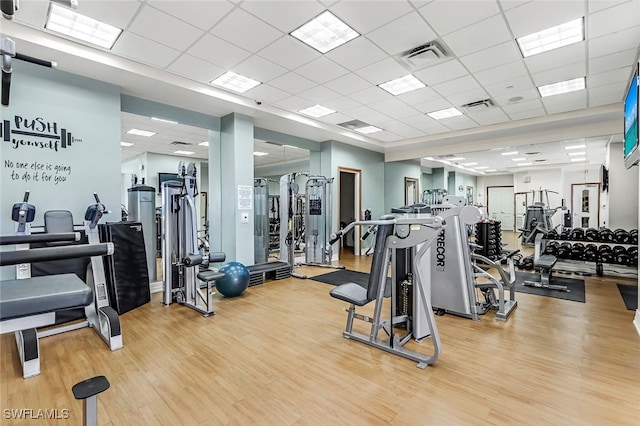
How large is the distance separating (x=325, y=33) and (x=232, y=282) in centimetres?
326

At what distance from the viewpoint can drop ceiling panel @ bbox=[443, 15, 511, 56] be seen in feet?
9.98

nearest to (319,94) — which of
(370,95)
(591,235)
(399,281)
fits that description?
(370,95)

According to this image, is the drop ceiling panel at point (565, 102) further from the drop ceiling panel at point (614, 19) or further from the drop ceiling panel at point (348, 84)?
the drop ceiling panel at point (348, 84)

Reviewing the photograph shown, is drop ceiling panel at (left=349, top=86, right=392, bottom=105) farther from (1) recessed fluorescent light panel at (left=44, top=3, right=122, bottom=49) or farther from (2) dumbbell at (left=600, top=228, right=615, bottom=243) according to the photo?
(2) dumbbell at (left=600, top=228, right=615, bottom=243)

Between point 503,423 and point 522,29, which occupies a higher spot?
point 522,29

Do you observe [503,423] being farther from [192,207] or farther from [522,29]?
[192,207]

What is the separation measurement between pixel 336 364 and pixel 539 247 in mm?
5017

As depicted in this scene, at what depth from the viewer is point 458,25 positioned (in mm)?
3061

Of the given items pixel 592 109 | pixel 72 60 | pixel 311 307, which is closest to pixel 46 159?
pixel 72 60

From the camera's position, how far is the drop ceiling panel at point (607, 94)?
14.6 feet

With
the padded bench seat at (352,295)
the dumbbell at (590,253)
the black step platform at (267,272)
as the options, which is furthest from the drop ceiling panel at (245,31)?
the dumbbell at (590,253)

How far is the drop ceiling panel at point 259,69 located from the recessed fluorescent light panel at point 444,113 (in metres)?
3.12

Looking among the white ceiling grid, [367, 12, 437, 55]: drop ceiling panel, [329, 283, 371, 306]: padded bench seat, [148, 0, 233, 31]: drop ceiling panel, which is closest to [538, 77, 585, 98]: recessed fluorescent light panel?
the white ceiling grid

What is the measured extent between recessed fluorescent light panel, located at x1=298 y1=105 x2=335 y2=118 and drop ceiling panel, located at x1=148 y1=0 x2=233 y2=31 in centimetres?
267
